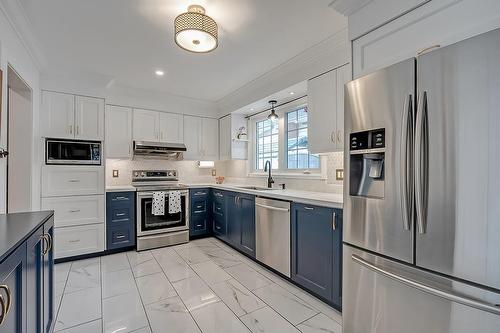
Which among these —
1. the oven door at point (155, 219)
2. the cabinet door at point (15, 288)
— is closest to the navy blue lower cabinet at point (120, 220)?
the oven door at point (155, 219)

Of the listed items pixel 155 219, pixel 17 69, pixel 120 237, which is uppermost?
pixel 17 69

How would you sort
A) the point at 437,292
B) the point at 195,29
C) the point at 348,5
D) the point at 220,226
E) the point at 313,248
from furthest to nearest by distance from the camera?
the point at 220,226 < the point at 313,248 < the point at 195,29 < the point at 348,5 < the point at 437,292

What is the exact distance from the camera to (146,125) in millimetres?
4047

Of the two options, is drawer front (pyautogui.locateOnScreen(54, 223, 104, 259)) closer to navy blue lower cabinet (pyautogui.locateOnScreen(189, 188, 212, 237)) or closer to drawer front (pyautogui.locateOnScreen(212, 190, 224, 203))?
navy blue lower cabinet (pyautogui.locateOnScreen(189, 188, 212, 237))

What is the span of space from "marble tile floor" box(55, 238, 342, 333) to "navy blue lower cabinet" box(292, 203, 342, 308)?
0.16m

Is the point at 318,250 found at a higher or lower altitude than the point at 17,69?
lower

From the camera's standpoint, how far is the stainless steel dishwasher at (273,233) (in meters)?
2.59

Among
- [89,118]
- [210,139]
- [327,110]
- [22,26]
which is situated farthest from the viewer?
[210,139]

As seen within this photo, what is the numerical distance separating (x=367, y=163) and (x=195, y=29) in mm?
1538

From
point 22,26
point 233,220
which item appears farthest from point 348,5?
point 233,220

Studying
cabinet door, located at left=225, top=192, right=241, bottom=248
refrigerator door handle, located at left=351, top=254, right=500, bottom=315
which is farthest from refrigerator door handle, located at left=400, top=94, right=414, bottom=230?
cabinet door, located at left=225, top=192, right=241, bottom=248

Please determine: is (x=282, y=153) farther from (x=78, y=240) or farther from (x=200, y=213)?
(x=78, y=240)

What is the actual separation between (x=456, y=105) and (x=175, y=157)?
394 cm

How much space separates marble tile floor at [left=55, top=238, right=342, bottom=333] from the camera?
1.90 m
